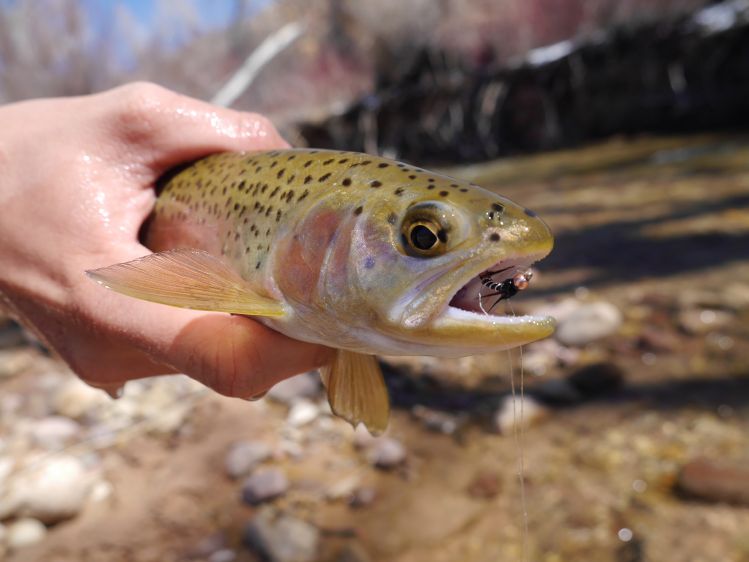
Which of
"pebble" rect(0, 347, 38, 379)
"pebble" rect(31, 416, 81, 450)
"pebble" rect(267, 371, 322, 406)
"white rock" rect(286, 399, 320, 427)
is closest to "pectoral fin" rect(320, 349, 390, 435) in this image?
"white rock" rect(286, 399, 320, 427)

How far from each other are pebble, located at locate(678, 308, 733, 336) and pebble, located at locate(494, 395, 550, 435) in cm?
145

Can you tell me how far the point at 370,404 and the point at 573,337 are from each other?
3.00 metres

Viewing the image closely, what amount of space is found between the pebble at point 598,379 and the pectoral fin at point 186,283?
9.42ft

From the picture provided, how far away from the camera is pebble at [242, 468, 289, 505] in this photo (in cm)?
319

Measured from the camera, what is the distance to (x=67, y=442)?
3795mm

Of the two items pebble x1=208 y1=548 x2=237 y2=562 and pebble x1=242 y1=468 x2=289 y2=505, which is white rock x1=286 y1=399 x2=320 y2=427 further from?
pebble x1=208 y1=548 x2=237 y2=562

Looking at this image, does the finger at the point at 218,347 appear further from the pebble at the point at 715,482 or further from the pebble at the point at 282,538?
the pebble at the point at 715,482

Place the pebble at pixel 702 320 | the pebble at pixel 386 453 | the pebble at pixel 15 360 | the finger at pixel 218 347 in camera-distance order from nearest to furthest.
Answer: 1. the finger at pixel 218 347
2. the pebble at pixel 386 453
3. the pebble at pixel 702 320
4. the pebble at pixel 15 360

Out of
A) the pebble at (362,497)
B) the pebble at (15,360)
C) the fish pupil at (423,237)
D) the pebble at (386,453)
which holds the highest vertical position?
the fish pupil at (423,237)

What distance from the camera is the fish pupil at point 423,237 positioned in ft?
4.34

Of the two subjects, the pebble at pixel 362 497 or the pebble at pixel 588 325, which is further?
the pebble at pixel 588 325

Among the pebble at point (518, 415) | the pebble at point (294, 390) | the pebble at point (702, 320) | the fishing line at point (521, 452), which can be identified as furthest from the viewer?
the pebble at point (702, 320)

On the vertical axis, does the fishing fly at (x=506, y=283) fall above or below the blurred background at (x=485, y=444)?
above

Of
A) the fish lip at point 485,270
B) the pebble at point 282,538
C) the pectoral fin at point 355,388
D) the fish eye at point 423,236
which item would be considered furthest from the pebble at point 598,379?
the fish eye at point 423,236
